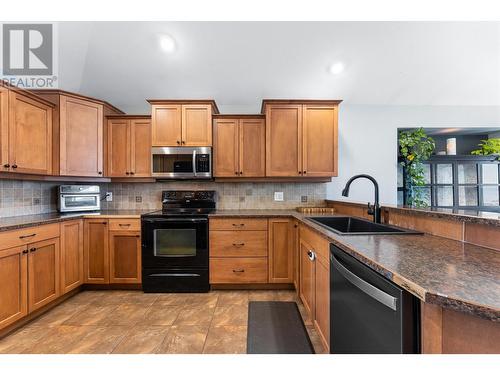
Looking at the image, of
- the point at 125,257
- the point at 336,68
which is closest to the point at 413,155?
the point at 336,68

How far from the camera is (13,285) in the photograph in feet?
6.15

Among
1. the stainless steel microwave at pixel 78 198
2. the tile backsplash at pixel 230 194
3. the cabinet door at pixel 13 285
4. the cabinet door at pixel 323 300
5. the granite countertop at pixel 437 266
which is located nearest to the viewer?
the granite countertop at pixel 437 266

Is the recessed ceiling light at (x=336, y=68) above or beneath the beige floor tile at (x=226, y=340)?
above

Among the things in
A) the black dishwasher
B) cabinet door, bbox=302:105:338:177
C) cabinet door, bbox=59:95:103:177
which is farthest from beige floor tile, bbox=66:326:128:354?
cabinet door, bbox=302:105:338:177

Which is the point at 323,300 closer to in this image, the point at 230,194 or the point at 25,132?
the point at 230,194

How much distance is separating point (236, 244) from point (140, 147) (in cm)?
175

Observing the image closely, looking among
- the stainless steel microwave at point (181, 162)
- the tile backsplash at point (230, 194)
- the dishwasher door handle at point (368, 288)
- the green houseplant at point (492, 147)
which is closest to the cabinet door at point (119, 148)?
the tile backsplash at point (230, 194)

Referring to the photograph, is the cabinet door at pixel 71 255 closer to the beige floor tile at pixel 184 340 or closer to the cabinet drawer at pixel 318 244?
the beige floor tile at pixel 184 340

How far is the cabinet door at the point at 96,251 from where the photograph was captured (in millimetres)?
2643

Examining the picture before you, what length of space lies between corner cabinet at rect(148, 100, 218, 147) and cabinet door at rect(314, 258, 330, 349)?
1957 millimetres

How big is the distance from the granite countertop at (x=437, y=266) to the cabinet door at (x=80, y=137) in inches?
111

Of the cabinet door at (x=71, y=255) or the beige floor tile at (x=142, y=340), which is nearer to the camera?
the beige floor tile at (x=142, y=340)

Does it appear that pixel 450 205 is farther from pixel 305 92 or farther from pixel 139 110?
pixel 139 110

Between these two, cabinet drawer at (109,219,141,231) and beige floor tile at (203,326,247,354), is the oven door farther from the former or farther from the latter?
beige floor tile at (203,326,247,354)
